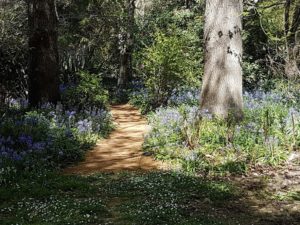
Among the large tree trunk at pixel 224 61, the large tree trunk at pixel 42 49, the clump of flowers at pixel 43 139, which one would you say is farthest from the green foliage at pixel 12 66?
the large tree trunk at pixel 224 61

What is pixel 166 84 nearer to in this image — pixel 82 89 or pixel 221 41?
pixel 82 89

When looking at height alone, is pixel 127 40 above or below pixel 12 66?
above

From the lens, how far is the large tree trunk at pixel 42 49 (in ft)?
36.8

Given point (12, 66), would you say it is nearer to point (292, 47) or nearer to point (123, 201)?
point (123, 201)

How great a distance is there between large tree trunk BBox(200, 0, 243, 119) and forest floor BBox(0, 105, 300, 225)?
2.53 m

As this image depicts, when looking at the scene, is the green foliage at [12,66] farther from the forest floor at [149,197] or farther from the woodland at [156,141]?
the forest floor at [149,197]

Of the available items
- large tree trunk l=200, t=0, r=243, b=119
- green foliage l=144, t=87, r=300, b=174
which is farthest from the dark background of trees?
green foliage l=144, t=87, r=300, b=174

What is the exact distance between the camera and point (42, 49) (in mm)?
11258

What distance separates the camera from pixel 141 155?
8969mm

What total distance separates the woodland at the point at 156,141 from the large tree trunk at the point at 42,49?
0.03 metres

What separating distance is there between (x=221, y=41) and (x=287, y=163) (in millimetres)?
3525

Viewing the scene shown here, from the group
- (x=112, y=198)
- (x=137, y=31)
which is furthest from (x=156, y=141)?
(x=137, y=31)

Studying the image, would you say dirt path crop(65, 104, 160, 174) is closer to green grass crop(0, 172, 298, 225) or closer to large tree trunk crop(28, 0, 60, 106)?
green grass crop(0, 172, 298, 225)

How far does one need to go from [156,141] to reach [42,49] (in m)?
4.34
